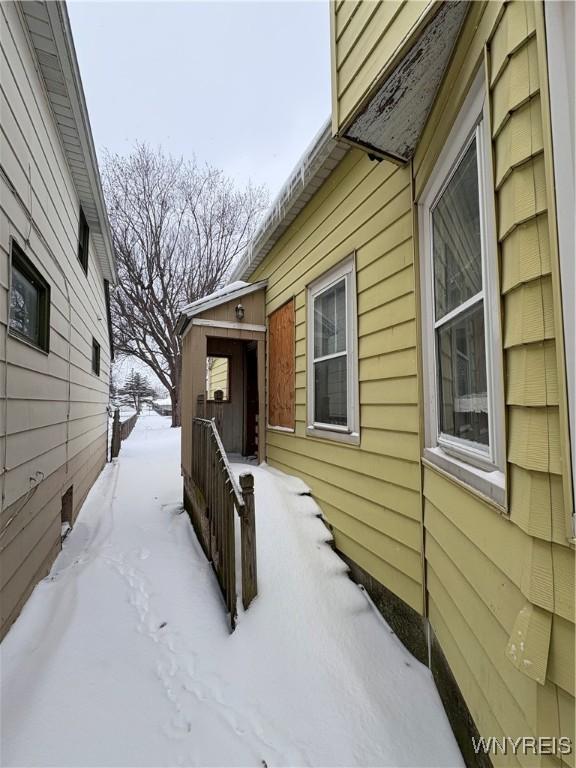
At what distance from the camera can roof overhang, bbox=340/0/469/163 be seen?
5.41 feet

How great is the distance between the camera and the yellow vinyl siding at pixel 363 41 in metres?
1.79

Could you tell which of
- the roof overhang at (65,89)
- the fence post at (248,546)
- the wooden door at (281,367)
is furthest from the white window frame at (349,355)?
the roof overhang at (65,89)

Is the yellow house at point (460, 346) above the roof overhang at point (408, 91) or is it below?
below

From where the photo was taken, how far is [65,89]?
11.4 ft

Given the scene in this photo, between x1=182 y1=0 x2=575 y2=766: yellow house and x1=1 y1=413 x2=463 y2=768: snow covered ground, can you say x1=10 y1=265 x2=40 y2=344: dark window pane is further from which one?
x1=182 y1=0 x2=575 y2=766: yellow house

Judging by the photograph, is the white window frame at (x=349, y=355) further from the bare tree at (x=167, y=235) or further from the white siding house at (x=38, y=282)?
the bare tree at (x=167, y=235)

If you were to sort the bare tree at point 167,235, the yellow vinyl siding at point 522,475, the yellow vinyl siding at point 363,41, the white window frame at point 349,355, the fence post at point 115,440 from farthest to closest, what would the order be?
1. the bare tree at point 167,235
2. the fence post at point 115,440
3. the white window frame at point 349,355
4. the yellow vinyl siding at point 363,41
5. the yellow vinyl siding at point 522,475

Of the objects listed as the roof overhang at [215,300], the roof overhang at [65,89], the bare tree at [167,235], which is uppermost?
the bare tree at [167,235]

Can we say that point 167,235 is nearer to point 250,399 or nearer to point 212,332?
point 250,399

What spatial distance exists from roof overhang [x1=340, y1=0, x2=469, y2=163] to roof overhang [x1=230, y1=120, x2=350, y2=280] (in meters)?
0.27

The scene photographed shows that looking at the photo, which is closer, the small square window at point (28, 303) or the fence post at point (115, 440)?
the small square window at point (28, 303)

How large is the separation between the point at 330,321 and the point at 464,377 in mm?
2093

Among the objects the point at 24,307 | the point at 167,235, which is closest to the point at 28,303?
the point at 24,307

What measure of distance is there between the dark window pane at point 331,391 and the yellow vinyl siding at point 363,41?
1953 mm
